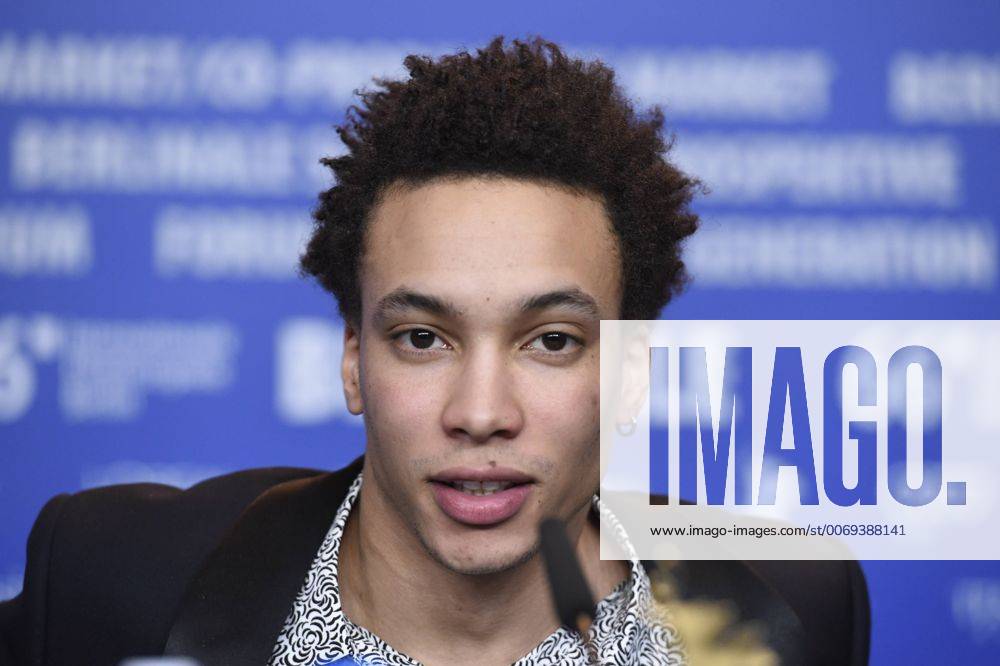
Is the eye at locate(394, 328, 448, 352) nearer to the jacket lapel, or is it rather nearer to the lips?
the lips

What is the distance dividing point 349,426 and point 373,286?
0.95 m

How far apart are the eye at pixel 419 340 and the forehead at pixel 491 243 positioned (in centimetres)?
6

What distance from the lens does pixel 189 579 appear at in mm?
2045

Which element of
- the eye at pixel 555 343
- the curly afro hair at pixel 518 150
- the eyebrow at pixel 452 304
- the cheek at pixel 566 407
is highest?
the curly afro hair at pixel 518 150

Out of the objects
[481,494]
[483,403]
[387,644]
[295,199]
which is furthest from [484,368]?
[295,199]

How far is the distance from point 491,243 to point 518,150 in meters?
0.16

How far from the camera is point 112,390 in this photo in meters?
2.78

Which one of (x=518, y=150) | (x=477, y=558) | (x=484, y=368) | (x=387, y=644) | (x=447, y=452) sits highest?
(x=518, y=150)

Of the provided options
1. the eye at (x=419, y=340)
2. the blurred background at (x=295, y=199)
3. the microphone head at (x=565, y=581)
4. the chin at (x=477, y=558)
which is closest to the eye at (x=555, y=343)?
the eye at (x=419, y=340)

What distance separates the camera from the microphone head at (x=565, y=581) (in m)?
1.15

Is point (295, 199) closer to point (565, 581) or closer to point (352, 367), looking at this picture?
point (352, 367)

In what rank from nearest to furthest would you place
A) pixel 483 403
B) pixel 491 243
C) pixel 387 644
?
pixel 483 403, pixel 491 243, pixel 387 644

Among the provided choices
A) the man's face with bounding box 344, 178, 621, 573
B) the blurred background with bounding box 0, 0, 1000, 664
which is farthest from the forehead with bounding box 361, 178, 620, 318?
the blurred background with bounding box 0, 0, 1000, 664

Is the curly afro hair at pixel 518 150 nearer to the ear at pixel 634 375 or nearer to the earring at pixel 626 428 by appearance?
the ear at pixel 634 375
